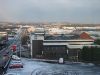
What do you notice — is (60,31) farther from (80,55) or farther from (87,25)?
(80,55)

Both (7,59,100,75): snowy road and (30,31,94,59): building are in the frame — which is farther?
(30,31,94,59): building

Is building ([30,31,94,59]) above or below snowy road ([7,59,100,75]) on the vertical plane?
above

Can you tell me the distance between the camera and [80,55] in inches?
415

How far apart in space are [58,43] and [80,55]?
2.48 metres

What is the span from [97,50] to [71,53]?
114cm

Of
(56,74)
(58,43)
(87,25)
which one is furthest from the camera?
(87,25)

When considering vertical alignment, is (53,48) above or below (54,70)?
above

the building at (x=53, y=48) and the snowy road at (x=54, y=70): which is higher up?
the building at (x=53, y=48)

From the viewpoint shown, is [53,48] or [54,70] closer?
[54,70]

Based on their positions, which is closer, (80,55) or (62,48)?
(80,55)

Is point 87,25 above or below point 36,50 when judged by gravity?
above

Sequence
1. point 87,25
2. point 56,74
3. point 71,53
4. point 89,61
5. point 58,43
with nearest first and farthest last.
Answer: point 56,74 → point 89,61 → point 71,53 → point 58,43 → point 87,25

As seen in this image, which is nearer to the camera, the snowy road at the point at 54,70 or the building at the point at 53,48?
the snowy road at the point at 54,70

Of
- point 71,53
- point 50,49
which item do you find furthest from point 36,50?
point 71,53
